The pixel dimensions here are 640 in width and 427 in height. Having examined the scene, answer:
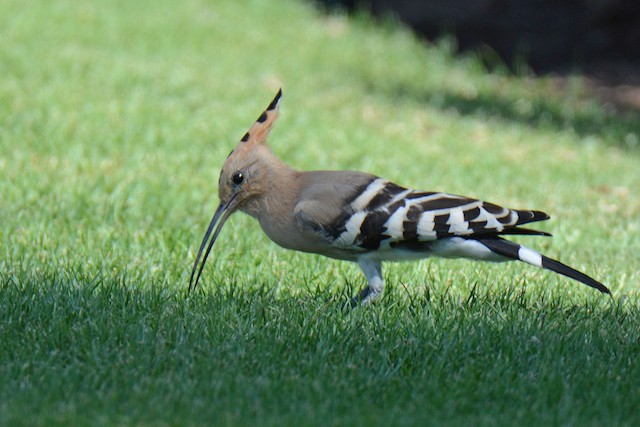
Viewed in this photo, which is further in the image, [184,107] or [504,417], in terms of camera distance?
[184,107]

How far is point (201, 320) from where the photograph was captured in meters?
4.42

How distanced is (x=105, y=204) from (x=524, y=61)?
26.2ft

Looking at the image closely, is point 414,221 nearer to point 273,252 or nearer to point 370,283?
point 370,283

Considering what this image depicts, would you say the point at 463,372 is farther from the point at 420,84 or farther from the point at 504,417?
the point at 420,84

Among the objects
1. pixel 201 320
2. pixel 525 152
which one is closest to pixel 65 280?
pixel 201 320

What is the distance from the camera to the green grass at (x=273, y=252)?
3.84m

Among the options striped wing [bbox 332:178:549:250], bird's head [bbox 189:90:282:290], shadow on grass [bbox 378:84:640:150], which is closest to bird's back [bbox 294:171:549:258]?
striped wing [bbox 332:178:549:250]

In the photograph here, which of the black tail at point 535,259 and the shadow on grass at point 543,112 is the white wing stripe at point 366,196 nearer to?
the black tail at point 535,259

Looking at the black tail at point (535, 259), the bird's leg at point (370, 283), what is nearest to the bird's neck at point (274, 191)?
the bird's leg at point (370, 283)

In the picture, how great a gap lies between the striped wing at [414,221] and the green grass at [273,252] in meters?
0.33

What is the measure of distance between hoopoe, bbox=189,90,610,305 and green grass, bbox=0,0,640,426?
0.80 feet

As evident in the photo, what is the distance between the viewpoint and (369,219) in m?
4.68

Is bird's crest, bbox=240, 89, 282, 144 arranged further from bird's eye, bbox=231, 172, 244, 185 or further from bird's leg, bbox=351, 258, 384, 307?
bird's leg, bbox=351, 258, 384, 307

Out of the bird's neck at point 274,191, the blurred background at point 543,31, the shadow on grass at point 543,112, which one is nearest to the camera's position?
the bird's neck at point 274,191
